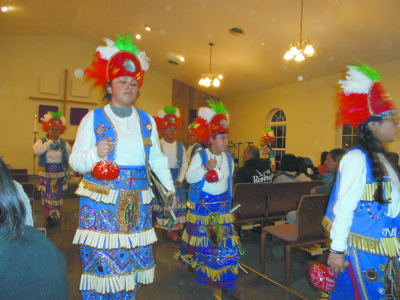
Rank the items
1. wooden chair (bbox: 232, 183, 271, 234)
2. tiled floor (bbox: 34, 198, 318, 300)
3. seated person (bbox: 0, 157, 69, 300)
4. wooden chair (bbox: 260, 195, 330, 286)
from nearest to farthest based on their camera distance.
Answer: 1. seated person (bbox: 0, 157, 69, 300)
2. tiled floor (bbox: 34, 198, 318, 300)
3. wooden chair (bbox: 260, 195, 330, 286)
4. wooden chair (bbox: 232, 183, 271, 234)

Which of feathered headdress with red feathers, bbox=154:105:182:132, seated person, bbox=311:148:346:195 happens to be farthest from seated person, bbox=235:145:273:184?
feathered headdress with red feathers, bbox=154:105:182:132

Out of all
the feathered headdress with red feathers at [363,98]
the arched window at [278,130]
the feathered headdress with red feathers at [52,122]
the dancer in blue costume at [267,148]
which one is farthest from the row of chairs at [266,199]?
the arched window at [278,130]

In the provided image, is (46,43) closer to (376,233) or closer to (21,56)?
(21,56)

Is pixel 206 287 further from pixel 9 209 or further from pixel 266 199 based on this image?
pixel 9 209

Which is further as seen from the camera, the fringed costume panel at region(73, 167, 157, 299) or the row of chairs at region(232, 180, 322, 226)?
the row of chairs at region(232, 180, 322, 226)

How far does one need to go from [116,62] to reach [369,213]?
6.06ft

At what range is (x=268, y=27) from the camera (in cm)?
698

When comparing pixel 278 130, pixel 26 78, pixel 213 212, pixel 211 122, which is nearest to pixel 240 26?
pixel 278 130

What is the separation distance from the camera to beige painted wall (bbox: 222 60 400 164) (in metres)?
7.36

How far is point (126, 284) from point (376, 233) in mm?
1496

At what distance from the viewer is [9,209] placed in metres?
0.85

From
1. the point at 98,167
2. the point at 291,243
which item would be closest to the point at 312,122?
the point at 291,243

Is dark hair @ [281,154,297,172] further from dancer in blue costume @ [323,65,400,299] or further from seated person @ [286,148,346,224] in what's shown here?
dancer in blue costume @ [323,65,400,299]

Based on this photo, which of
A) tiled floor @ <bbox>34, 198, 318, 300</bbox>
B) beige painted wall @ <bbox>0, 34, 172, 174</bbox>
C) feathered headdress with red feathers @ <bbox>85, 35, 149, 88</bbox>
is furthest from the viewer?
beige painted wall @ <bbox>0, 34, 172, 174</bbox>
